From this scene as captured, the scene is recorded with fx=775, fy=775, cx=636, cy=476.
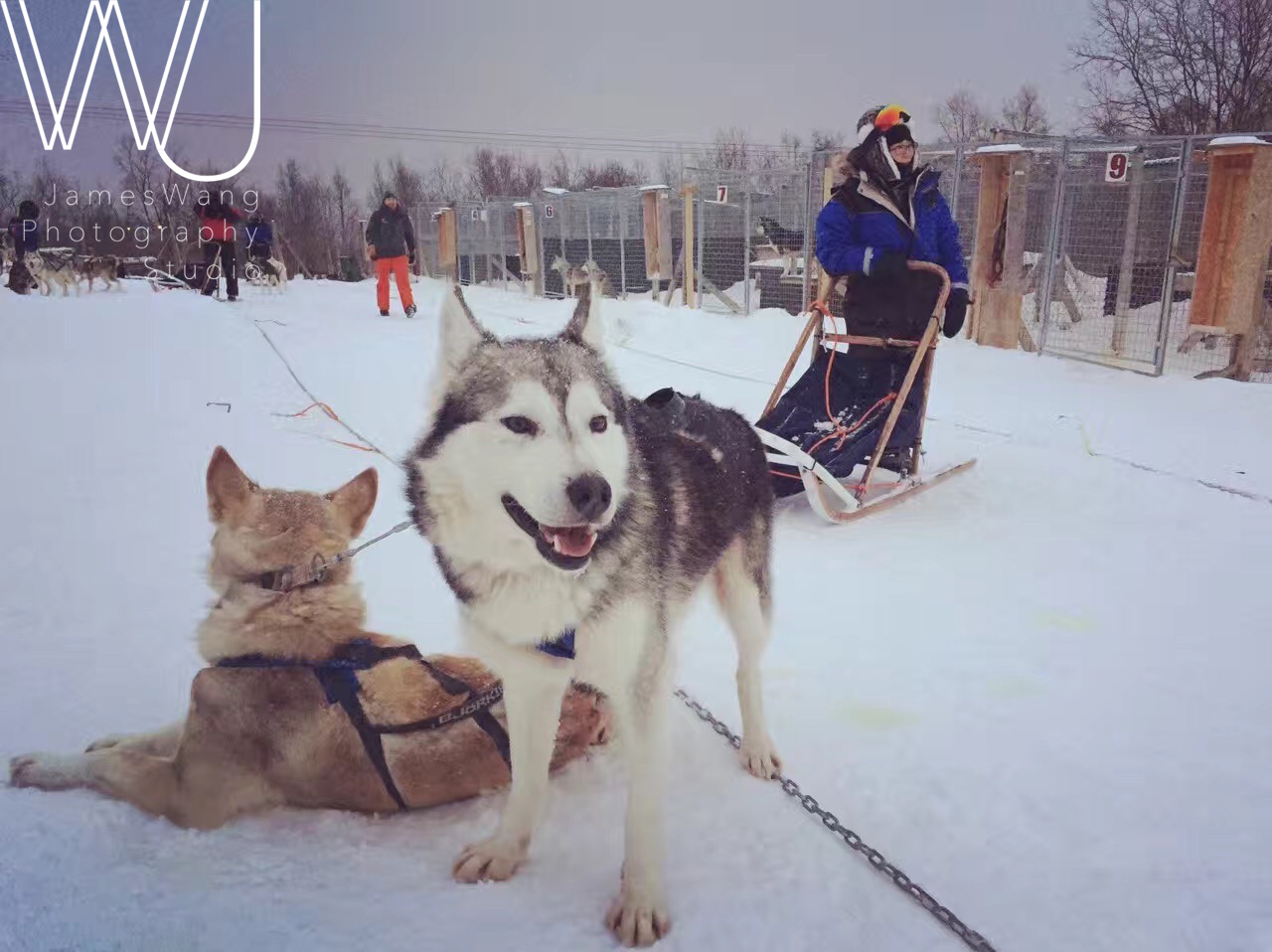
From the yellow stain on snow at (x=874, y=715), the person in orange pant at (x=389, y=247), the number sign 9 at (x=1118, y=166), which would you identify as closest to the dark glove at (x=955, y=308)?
the yellow stain on snow at (x=874, y=715)

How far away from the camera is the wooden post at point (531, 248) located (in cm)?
1498

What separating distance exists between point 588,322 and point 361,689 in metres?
0.93

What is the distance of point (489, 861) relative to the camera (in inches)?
62.6

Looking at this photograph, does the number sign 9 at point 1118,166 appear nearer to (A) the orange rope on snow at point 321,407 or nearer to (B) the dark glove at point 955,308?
(B) the dark glove at point 955,308

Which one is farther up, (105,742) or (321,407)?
(321,407)

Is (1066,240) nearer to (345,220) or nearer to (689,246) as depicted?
(689,246)

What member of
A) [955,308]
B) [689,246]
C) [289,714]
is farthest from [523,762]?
[689,246]

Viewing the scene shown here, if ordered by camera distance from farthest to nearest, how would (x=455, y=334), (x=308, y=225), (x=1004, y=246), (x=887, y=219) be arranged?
(x=308, y=225)
(x=1004, y=246)
(x=887, y=219)
(x=455, y=334)

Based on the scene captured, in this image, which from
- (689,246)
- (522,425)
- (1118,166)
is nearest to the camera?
(522,425)

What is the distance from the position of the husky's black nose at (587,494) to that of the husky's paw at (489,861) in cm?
77

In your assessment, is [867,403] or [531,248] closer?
[867,403]

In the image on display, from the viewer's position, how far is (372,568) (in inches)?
119

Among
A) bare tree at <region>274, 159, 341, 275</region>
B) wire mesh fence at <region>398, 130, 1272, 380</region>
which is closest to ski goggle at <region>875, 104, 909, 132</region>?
wire mesh fence at <region>398, 130, 1272, 380</region>

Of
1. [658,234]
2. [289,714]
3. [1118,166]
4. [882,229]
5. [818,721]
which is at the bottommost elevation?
[818,721]
